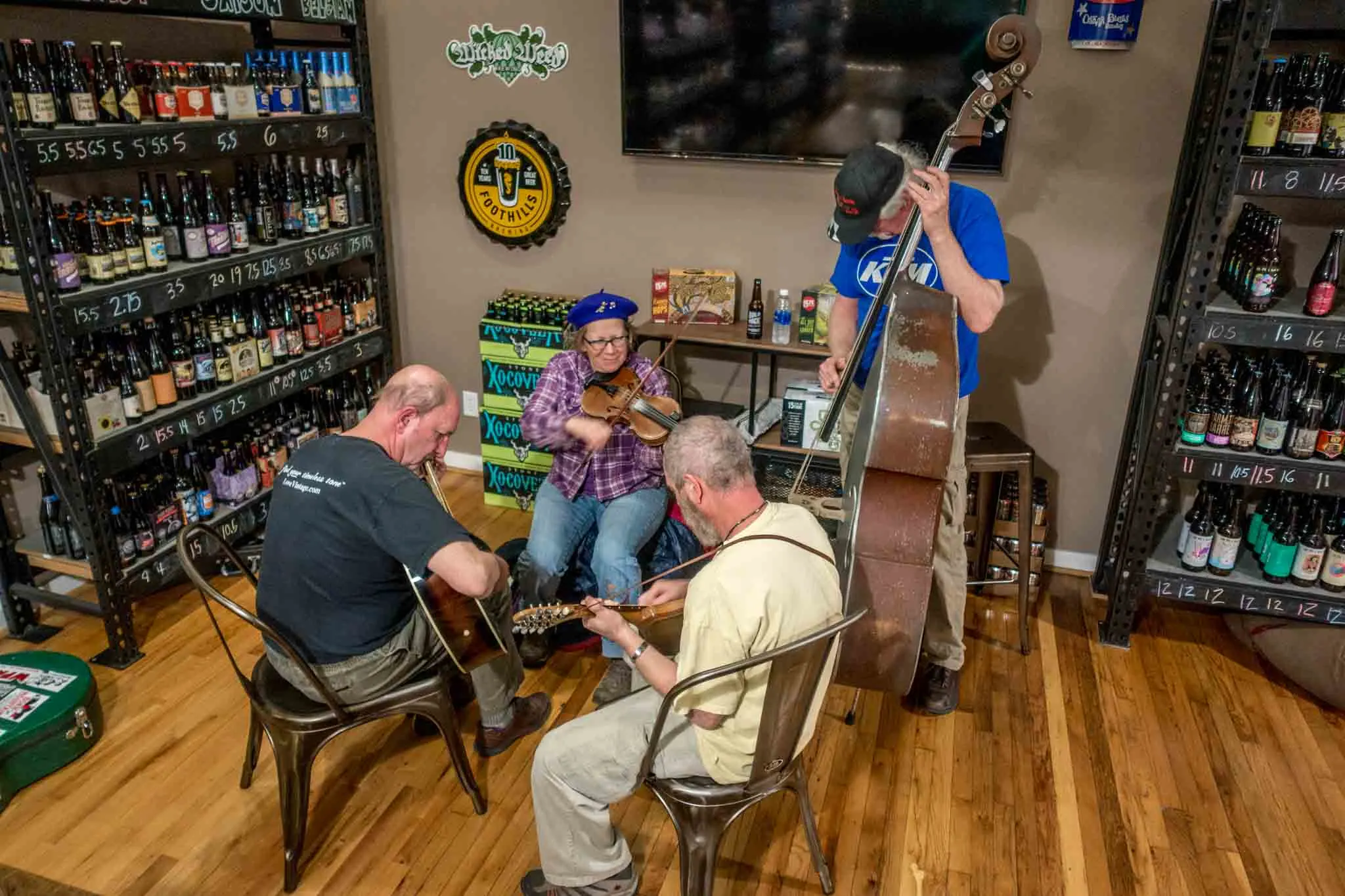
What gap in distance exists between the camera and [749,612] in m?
1.73

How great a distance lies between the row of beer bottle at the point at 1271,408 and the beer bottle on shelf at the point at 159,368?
3340 mm

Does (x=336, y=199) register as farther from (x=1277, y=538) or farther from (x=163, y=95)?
(x=1277, y=538)

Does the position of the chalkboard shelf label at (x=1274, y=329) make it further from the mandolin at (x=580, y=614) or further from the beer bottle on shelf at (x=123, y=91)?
the beer bottle on shelf at (x=123, y=91)

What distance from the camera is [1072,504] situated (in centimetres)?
376

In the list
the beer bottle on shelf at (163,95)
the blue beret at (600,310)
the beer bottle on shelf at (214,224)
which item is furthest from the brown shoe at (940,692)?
the beer bottle on shelf at (163,95)

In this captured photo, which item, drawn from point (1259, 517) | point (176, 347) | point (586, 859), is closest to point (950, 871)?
point (586, 859)

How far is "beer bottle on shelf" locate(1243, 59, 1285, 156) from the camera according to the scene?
2.75 meters

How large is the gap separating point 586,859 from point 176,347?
228 cm

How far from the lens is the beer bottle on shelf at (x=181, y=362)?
326cm

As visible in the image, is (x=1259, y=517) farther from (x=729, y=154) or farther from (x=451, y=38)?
(x=451, y=38)

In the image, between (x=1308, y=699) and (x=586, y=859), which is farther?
(x=1308, y=699)

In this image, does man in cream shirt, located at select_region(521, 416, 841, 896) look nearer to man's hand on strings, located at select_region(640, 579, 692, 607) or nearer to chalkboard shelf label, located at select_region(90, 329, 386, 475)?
man's hand on strings, located at select_region(640, 579, 692, 607)

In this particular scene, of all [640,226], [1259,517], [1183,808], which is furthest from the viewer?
[640,226]

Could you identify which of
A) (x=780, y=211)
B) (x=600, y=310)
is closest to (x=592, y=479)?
(x=600, y=310)
